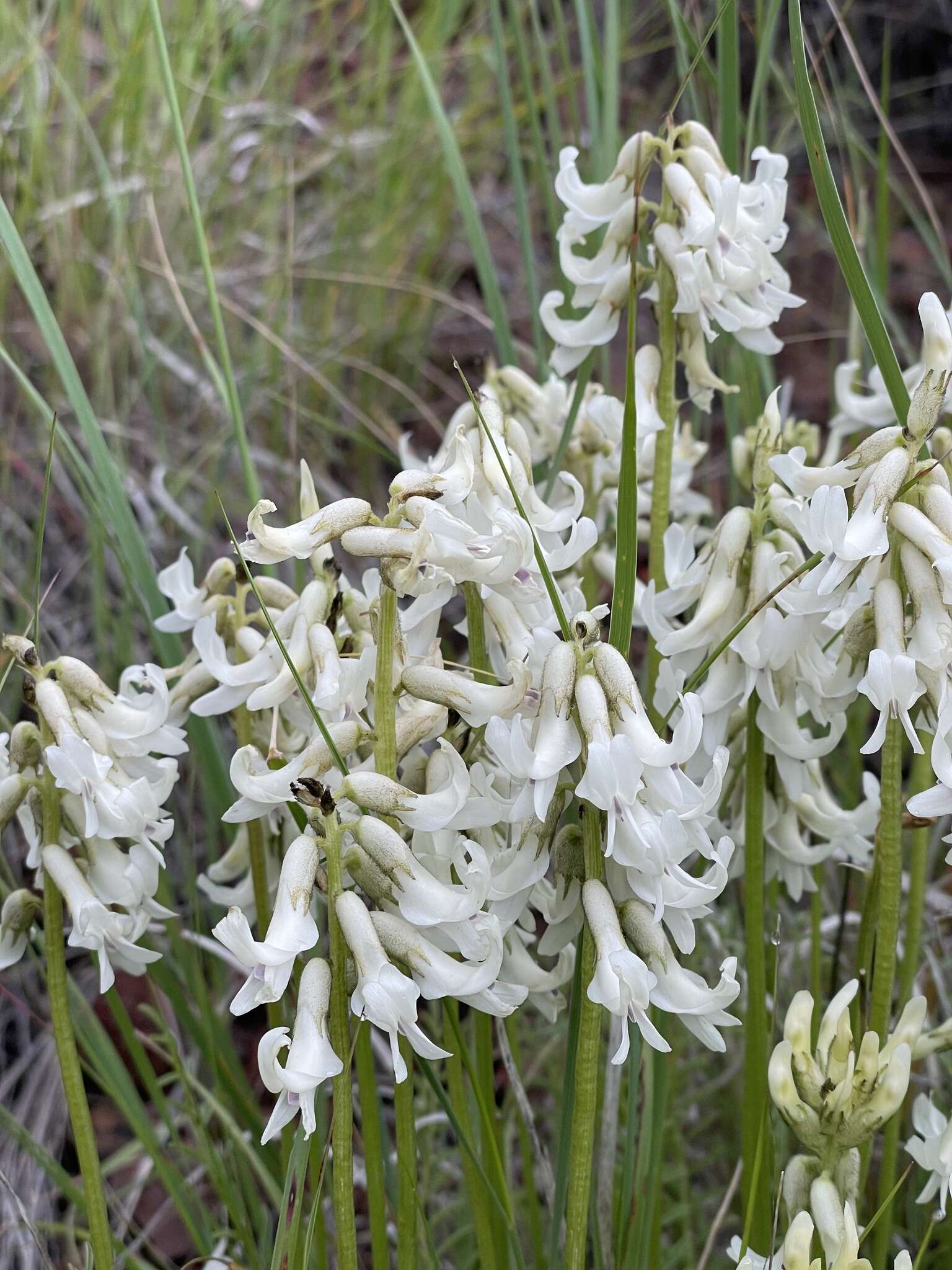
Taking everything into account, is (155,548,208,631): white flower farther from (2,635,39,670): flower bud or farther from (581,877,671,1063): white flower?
(581,877,671,1063): white flower

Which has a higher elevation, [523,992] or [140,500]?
[523,992]

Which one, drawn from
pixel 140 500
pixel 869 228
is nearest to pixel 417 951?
pixel 140 500

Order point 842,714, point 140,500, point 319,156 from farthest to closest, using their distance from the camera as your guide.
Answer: point 319,156
point 140,500
point 842,714

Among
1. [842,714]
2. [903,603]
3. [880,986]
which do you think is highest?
[903,603]

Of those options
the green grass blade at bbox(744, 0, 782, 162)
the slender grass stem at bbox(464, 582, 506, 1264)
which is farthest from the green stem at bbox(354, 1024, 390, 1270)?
the green grass blade at bbox(744, 0, 782, 162)

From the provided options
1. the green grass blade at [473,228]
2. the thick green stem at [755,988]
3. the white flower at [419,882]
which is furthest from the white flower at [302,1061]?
the green grass blade at [473,228]

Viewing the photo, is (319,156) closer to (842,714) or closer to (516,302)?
(516,302)

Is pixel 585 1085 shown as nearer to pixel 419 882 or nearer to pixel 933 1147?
pixel 419 882

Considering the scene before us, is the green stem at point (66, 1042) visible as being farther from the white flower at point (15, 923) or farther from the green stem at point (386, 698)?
the green stem at point (386, 698)
